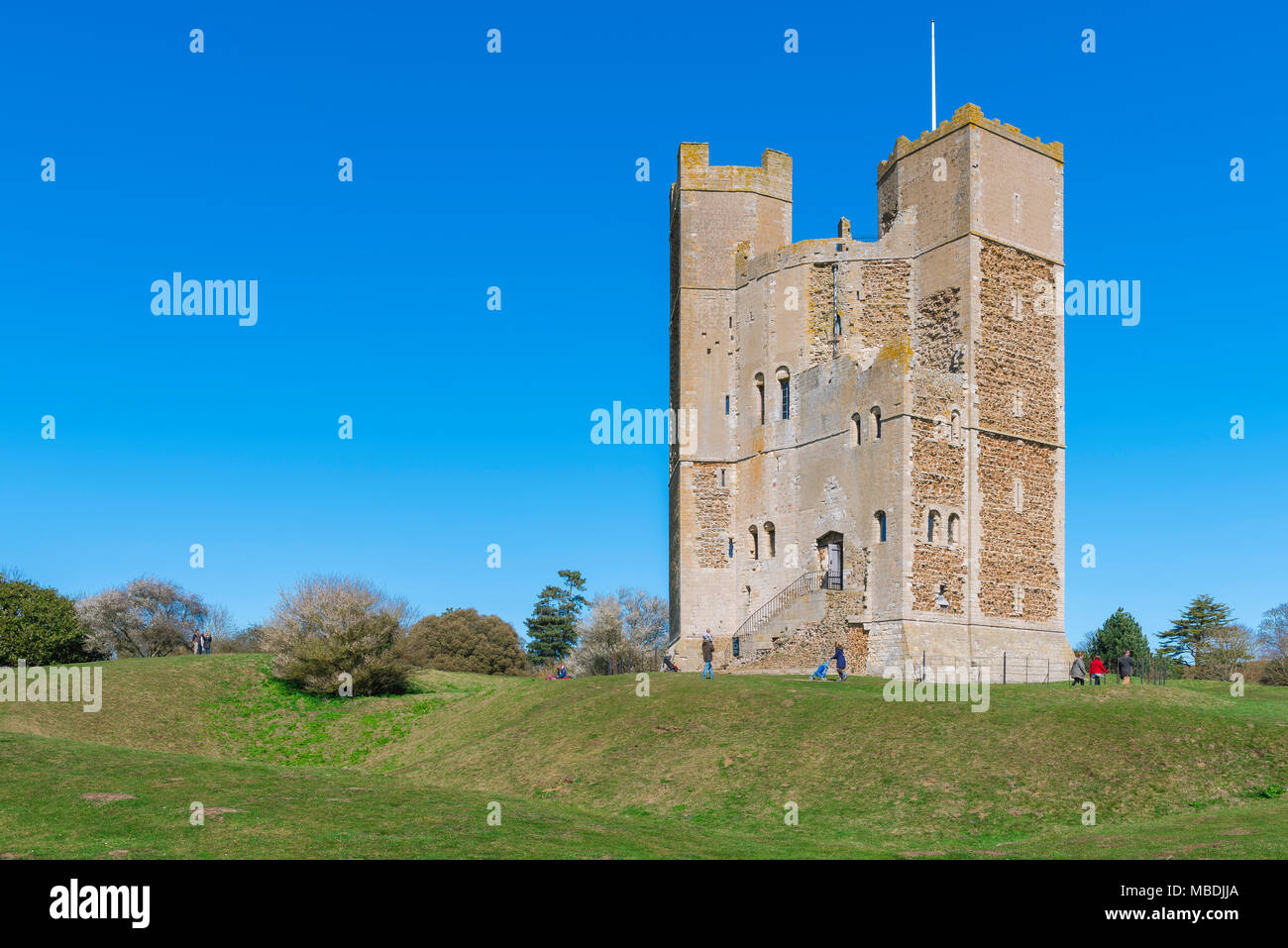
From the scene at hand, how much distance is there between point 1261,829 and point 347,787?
1722 cm

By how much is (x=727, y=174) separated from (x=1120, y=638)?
90.6 ft

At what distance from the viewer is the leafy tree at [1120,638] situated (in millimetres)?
53500

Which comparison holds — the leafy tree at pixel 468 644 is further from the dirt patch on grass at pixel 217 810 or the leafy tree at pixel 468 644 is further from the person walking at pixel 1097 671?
the dirt patch on grass at pixel 217 810

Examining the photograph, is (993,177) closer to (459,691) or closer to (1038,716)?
(1038,716)

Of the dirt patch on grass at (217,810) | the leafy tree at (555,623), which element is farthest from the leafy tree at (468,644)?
the dirt patch on grass at (217,810)

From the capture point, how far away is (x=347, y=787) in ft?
81.3

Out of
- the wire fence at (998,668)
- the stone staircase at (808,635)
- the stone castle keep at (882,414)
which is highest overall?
the stone castle keep at (882,414)

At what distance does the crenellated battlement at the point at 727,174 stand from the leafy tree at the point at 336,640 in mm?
22598

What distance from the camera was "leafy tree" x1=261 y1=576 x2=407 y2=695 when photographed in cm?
4506

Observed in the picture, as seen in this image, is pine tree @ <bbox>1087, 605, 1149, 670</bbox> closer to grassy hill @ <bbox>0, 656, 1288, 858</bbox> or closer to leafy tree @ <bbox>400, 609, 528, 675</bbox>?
grassy hill @ <bbox>0, 656, 1288, 858</bbox>

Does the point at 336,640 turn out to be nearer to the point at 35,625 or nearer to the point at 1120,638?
the point at 35,625

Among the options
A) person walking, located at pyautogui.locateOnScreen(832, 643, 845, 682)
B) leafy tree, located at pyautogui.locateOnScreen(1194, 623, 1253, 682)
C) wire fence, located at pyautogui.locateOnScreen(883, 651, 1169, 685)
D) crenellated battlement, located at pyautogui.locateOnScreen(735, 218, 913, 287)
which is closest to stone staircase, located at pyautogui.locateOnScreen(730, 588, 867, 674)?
wire fence, located at pyautogui.locateOnScreen(883, 651, 1169, 685)

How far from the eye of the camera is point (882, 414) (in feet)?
142
